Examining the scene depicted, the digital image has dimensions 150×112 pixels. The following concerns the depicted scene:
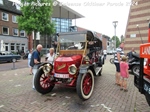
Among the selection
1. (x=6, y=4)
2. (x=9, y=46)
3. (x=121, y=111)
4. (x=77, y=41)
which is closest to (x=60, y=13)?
(x=6, y=4)

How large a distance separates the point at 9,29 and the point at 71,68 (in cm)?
2571

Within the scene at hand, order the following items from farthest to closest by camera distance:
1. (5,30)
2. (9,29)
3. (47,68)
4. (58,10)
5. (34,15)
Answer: (58,10)
(9,29)
(5,30)
(34,15)
(47,68)

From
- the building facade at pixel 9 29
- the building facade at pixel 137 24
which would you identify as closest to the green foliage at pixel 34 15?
the building facade at pixel 9 29

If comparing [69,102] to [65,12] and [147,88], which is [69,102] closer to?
[147,88]

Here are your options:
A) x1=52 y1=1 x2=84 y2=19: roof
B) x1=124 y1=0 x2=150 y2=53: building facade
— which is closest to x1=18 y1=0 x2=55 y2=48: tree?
x1=124 y1=0 x2=150 y2=53: building facade

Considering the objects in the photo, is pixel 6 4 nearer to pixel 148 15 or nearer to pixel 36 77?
pixel 148 15

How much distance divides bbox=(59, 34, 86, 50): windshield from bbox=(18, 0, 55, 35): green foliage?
1566 centimetres

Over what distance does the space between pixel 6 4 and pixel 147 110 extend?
29.9m

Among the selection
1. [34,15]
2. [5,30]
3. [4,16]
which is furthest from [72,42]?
[4,16]

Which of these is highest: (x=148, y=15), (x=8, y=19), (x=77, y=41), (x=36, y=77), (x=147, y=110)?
(x=8, y=19)

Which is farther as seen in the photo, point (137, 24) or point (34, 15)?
point (34, 15)

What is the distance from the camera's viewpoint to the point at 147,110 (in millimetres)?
3545

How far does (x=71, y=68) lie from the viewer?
4223mm

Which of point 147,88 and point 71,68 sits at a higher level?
point 71,68
